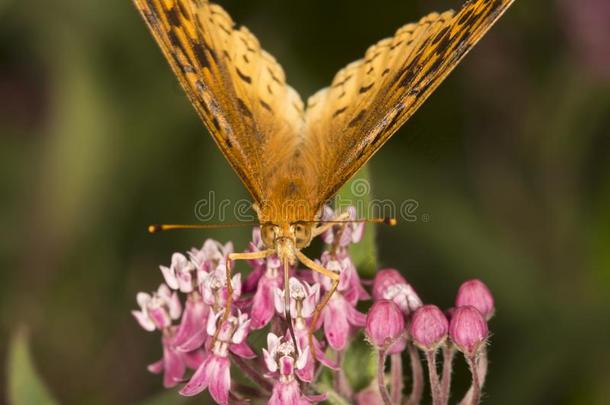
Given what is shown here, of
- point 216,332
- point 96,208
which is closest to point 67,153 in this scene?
point 96,208

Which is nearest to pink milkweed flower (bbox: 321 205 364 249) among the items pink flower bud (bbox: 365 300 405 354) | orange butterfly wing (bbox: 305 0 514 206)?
orange butterfly wing (bbox: 305 0 514 206)

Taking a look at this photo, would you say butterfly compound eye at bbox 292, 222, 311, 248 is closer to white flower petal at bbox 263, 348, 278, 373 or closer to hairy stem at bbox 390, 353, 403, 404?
white flower petal at bbox 263, 348, 278, 373

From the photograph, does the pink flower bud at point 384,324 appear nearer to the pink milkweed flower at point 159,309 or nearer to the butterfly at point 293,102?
the butterfly at point 293,102

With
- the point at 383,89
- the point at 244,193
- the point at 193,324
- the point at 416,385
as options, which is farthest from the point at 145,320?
the point at 244,193

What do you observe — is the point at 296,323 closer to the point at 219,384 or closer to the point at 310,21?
the point at 219,384

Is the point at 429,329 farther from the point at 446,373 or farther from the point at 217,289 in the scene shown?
the point at 217,289

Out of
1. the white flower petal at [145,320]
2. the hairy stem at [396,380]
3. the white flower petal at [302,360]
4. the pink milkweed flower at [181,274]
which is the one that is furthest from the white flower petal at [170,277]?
the hairy stem at [396,380]
